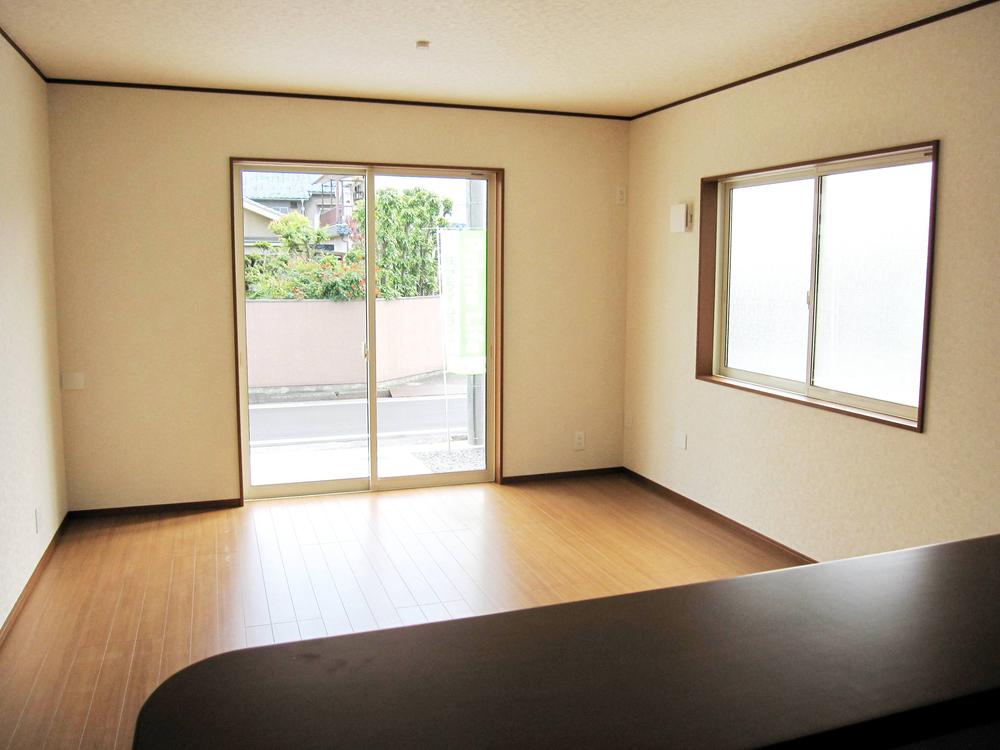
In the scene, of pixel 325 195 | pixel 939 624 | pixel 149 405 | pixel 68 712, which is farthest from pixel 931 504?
pixel 149 405

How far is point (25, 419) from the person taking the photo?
12.8 feet

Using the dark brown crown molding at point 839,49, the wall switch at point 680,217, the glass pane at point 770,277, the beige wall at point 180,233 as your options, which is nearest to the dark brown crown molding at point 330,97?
the beige wall at point 180,233

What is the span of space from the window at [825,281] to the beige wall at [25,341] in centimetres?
368

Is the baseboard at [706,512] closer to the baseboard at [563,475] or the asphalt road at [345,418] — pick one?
the baseboard at [563,475]

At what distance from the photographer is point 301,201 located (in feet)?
17.1

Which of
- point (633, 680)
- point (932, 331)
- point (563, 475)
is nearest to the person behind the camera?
point (633, 680)

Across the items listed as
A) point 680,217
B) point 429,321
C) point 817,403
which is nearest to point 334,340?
point 429,321

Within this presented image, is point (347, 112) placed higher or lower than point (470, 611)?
higher

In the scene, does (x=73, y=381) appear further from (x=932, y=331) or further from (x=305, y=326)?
(x=932, y=331)

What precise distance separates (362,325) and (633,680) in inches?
183

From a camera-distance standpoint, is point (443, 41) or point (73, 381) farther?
point (73, 381)

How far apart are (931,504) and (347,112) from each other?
3.91 meters

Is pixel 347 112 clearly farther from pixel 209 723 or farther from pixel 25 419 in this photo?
pixel 209 723

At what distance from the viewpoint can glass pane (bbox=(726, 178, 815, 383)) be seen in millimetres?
4301
